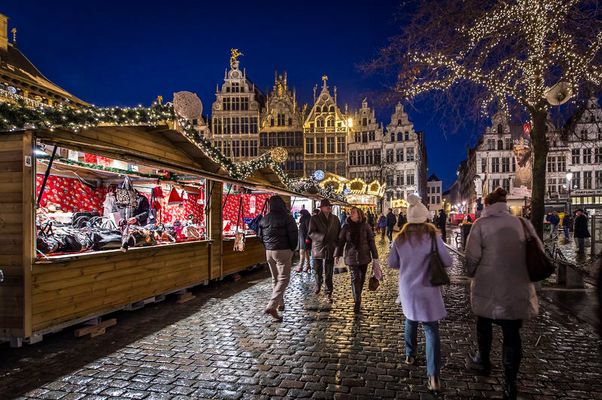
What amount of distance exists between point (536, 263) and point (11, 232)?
5836 mm

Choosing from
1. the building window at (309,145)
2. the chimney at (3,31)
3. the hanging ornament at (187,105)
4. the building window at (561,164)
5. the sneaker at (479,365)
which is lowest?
the sneaker at (479,365)

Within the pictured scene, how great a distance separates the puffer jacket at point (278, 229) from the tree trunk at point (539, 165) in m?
5.71

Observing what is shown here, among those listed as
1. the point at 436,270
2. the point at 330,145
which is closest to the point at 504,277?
the point at 436,270

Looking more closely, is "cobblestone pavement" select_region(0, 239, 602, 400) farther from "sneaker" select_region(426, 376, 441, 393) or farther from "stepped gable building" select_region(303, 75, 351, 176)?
"stepped gable building" select_region(303, 75, 351, 176)

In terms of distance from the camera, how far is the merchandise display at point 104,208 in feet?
20.7

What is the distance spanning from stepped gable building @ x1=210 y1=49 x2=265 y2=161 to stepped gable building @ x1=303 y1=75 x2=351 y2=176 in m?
6.33

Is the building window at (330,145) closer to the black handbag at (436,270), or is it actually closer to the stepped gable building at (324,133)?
the stepped gable building at (324,133)

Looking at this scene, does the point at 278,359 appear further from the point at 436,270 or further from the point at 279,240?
the point at 279,240

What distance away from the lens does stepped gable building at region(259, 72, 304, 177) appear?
4975 cm

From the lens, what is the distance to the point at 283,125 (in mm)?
50250

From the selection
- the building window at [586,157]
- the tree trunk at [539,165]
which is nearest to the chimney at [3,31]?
the tree trunk at [539,165]

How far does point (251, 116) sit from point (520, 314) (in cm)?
4737

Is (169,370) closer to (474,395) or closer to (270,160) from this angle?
(474,395)

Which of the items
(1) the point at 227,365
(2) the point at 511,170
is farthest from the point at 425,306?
(2) the point at 511,170
